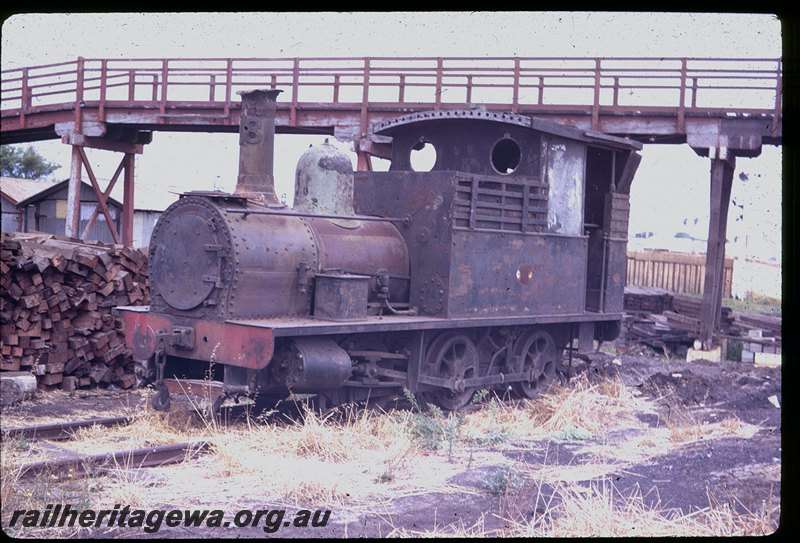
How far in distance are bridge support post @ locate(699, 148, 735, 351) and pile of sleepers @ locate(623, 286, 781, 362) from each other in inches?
19.8

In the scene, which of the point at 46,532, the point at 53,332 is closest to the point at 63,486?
the point at 46,532

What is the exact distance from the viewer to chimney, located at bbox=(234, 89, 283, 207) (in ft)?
27.0

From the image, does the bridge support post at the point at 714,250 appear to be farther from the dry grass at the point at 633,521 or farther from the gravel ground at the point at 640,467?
the dry grass at the point at 633,521

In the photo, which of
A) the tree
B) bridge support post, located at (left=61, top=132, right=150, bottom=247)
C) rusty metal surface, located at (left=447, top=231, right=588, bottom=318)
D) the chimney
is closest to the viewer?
the chimney

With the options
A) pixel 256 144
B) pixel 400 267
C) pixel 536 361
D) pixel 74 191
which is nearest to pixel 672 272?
pixel 74 191

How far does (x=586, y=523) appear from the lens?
499 cm

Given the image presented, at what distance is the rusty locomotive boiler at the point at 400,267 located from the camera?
7602 millimetres

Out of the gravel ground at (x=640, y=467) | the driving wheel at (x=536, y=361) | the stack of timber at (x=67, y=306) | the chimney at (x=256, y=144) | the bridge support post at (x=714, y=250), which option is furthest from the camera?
the bridge support post at (x=714, y=250)

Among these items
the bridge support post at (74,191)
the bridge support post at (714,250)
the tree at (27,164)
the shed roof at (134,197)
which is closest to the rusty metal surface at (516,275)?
the bridge support post at (714,250)

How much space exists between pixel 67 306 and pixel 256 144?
3457 mm

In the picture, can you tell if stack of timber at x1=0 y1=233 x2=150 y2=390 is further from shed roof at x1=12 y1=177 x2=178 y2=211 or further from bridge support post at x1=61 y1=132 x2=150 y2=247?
shed roof at x1=12 y1=177 x2=178 y2=211

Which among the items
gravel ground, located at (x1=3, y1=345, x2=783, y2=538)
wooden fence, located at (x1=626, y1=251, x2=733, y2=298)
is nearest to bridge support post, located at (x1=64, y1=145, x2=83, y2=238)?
gravel ground, located at (x1=3, y1=345, x2=783, y2=538)

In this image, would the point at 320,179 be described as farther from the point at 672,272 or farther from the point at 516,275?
the point at 672,272

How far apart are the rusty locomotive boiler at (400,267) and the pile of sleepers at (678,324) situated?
5509 millimetres
